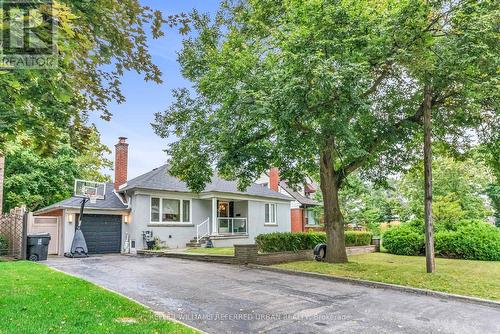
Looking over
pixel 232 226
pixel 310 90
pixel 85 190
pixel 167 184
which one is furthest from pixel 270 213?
pixel 310 90

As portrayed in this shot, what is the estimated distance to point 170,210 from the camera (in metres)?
20.9

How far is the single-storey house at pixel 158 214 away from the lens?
18.6 meters

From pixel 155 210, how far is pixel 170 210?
1053 millimetres

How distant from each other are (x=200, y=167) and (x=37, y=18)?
10244 millimetres

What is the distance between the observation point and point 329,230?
533 inches

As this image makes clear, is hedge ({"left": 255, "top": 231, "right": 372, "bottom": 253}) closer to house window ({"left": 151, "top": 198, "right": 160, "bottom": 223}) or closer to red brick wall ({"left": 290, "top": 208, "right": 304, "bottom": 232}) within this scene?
house window ({"left": 151, "top": 198, "right": 160, "bottom": 223})

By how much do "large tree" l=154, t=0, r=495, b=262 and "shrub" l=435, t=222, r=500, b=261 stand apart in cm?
485

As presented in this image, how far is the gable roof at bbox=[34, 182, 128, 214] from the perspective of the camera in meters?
17.9

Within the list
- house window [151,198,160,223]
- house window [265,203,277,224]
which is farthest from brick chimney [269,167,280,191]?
house window [151,198,160,223]

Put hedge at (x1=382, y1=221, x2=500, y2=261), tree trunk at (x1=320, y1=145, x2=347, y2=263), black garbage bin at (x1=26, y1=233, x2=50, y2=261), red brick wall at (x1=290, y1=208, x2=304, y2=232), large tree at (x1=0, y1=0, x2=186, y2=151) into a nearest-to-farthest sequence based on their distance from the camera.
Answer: large tree at (x1=0, y1=0, x2=186, y2=151), tree trunk at (x1=320, y1=145, x2=347, y2=263), black garbage bin at (x1=26, y1=233, x2=50, y2=261), hedge at (x1=382, y1=221, x2=500, y2=261), red brick wall at (x1=290, y1=208, x2=304, y2=232)

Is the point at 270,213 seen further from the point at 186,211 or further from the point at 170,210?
the point at 170,210

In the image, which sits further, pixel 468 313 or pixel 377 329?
pixel 468 313

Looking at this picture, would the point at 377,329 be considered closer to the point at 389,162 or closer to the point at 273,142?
the point at 273,142

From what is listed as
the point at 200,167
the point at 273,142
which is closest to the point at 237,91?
the point at 273,142
